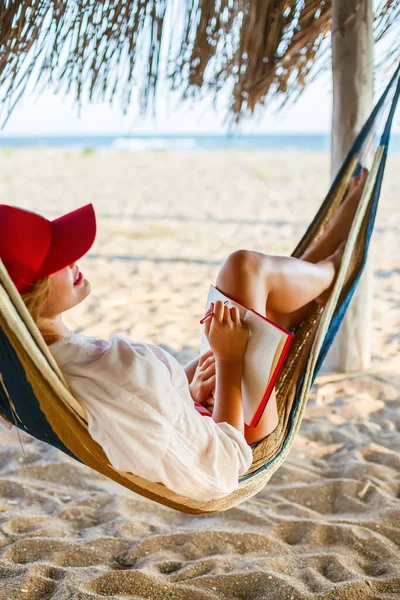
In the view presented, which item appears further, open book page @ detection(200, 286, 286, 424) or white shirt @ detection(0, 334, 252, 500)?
open book page @ detection(200, 286, 286, 424)

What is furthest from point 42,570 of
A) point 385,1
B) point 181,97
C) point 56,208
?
point 56,208

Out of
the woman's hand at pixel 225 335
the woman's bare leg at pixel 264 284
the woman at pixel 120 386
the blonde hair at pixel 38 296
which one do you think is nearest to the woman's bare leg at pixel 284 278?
the woman's bare leg at pixel 264 284

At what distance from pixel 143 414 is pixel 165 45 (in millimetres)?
1539

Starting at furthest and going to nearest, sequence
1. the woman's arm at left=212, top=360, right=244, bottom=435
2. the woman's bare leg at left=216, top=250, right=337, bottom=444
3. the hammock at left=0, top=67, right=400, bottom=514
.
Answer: the woman's bare leg at left=216, top=250, right=337, bottom=444, the woman's arm at left=212, top=360, right=244, bottom=435, the hammock at left=0, top=67, right=400, bottom=514

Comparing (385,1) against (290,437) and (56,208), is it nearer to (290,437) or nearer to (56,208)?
(290,437)

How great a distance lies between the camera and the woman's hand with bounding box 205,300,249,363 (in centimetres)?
127

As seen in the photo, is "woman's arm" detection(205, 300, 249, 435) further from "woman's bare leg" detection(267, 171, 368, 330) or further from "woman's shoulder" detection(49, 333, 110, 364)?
"woman's bare leg" detection(267, 171, 368, 330)

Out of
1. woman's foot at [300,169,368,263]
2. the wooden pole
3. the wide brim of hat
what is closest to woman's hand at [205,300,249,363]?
the wide brim of hat

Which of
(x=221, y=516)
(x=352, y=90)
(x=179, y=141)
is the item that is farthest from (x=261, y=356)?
(x=179, y=141)

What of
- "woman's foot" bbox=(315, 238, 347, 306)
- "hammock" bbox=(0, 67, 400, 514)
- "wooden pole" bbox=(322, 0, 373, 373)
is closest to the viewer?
"hammock" bbox=(0, 67, 400, 514)

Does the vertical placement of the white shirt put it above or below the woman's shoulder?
below

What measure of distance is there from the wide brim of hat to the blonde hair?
0.04ft

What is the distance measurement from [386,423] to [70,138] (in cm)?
2647

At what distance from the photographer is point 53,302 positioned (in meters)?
1.05
